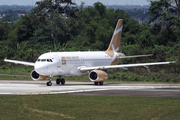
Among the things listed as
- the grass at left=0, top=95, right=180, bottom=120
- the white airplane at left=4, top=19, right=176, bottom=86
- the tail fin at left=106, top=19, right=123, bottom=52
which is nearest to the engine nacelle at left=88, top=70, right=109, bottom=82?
the white airplane at left=4, top=19, right=176, bottom=86

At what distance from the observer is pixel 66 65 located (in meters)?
45.9

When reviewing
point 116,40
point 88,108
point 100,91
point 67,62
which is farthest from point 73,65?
point 88,108

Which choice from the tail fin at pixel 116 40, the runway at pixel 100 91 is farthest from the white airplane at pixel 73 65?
the runway at pixel 100 91

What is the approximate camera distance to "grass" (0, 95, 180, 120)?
21.9 metres

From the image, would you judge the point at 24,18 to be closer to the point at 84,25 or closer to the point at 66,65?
the point at 84,25

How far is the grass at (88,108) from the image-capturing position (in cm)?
2189

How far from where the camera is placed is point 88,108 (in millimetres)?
24656

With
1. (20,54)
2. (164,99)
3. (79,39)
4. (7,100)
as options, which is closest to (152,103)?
(164,99)

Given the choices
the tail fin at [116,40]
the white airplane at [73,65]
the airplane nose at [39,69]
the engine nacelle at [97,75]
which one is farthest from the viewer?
the tail fin at [116,40]

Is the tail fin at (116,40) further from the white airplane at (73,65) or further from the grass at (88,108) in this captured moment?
the grass at (88,108)

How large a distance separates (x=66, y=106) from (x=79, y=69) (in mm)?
22083

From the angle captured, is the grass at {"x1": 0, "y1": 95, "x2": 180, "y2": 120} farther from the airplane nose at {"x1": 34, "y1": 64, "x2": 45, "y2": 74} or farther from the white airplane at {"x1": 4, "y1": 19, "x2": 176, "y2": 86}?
the white airplane at {"x1": 4, "y1": 19, "x2": 176, "y2": 86}

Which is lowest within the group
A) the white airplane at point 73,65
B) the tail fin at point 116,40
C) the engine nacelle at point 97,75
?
the engine nacelle at point 97,75

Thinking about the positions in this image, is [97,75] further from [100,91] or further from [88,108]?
[88,108]
